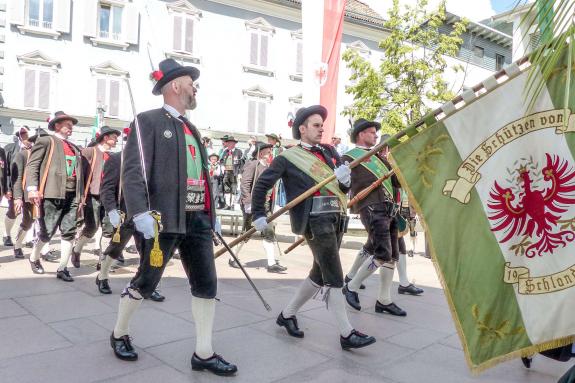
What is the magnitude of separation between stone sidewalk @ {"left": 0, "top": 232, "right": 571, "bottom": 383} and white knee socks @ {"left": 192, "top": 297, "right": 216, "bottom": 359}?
156 mm

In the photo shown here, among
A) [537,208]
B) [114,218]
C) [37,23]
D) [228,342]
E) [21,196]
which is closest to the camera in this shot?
[537,208]

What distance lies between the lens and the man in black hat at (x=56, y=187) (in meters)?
6.12

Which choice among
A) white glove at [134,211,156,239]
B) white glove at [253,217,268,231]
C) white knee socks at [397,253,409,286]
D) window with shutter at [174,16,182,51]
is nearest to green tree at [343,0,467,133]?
window with shutter at [174,16,182,51]

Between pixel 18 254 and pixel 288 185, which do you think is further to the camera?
pixel 18 254

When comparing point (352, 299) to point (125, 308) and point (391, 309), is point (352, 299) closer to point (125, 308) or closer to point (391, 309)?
point (391, 309)

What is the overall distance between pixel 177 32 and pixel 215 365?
22.4 metres

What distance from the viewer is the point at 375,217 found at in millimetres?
5070

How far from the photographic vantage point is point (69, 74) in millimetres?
21516

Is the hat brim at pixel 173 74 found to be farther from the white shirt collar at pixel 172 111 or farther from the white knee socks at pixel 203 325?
the white knee socks at pixel 203 325

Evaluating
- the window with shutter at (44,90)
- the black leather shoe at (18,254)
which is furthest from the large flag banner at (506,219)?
the window with shutter at (44,90)

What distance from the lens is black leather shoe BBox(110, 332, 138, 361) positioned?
354 centimetres

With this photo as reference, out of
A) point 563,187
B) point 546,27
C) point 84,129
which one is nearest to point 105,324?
point 563,187

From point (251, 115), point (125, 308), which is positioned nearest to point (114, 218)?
point (125, 308)

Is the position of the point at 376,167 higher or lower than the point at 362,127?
lower
